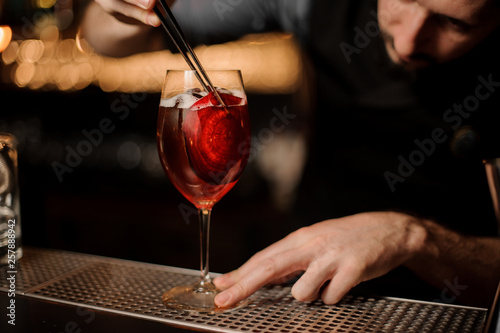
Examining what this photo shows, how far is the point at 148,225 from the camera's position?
9.86ft

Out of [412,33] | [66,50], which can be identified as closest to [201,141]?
[412,33]

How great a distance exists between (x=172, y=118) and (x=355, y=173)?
1.13 metres

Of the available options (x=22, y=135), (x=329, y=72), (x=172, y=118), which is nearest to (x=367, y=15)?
(x=329, y=72)

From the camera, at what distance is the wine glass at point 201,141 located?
0.82 meters

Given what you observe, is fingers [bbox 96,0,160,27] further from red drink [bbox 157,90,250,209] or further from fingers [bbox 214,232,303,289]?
fingers [bbox 214,232,303,289]

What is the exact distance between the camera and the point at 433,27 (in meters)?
1.54

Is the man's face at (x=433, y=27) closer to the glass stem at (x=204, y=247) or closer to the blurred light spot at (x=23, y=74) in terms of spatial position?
the glass stem at (x=204, y=247)

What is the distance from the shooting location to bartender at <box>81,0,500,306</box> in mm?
1306

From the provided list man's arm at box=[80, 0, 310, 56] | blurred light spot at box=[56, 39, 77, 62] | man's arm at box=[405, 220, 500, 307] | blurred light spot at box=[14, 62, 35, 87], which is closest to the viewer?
man's arm at box=[405, 220, 500, 307]

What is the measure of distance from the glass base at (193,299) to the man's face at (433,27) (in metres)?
1.04

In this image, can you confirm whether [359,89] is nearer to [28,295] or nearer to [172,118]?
[172,118]

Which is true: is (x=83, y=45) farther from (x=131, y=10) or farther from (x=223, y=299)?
(x=223, y=299)

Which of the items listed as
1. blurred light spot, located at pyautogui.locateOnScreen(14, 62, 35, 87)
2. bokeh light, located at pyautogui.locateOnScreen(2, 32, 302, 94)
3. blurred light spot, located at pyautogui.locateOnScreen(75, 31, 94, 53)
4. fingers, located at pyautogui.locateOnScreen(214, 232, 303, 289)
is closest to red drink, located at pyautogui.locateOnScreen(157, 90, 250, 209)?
fingers, located at pyautogui.locateOnScreen(214, 232, 303, 289)

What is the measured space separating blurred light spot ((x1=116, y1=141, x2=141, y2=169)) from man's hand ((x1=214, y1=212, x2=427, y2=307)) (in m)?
2.13
